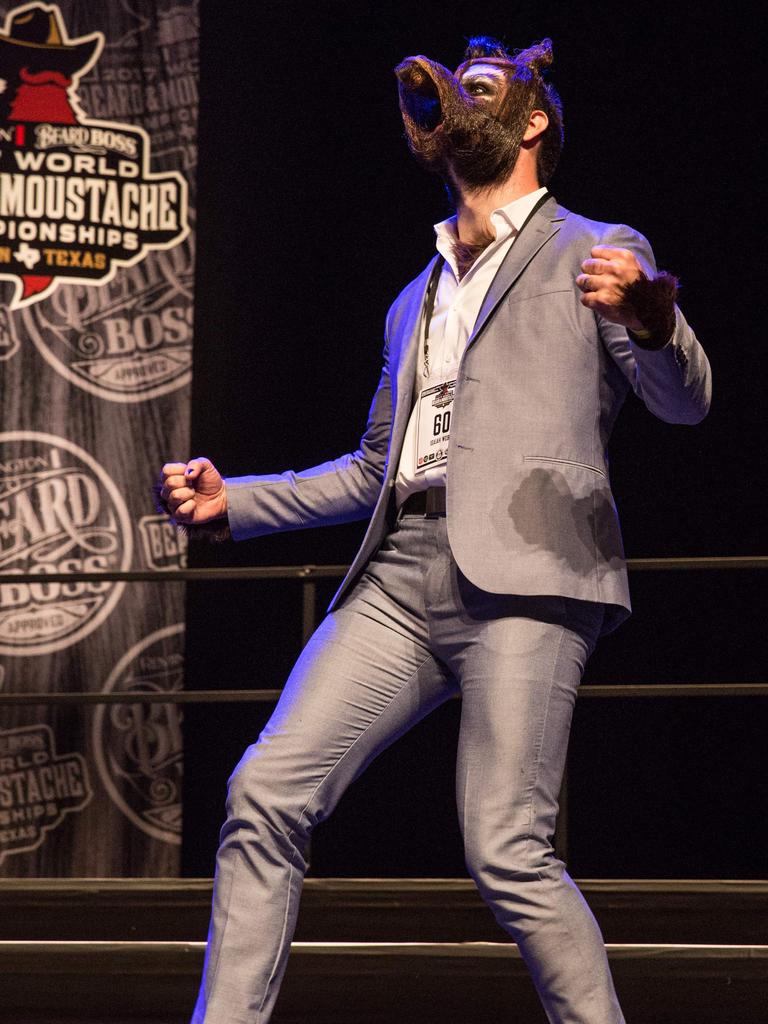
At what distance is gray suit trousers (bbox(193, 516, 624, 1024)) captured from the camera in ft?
4.43

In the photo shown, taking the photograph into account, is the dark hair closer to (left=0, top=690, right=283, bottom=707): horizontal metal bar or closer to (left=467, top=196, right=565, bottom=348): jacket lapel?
(left=467, top=196, right=565, bottom=348): jacket lapel

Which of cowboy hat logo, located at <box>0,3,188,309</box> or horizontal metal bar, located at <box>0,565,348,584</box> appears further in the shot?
cowboy hat logo, located at <box>0,3,188,309</box>

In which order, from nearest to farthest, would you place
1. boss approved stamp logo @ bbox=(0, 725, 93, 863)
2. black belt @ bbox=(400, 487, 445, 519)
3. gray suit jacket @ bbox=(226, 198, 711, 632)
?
gray suit jacket @ bbox=(226, 198, 711, 632) < black belt @ bbox=(400, 487, 445, 519) < boss approved stamp logo @ bbox=(0, 725, 93, 863)

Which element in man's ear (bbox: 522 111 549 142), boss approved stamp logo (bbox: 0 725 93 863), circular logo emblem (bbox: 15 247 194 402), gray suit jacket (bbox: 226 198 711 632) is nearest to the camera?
gray suit jacket (bbox: 226 198 711 632)

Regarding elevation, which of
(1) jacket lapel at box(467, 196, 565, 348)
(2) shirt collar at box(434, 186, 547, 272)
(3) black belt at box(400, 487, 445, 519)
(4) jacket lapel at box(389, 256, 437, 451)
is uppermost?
(2) shirt collar at box(434, 186, 547, 272)

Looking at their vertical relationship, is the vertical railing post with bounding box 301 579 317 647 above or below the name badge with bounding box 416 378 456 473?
below

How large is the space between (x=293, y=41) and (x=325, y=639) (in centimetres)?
302

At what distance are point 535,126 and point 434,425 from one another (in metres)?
0.43

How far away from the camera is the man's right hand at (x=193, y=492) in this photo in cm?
163

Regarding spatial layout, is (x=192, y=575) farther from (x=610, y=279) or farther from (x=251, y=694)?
(x=610, y=279)

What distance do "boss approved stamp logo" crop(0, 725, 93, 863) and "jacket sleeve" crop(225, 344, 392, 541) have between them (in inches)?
94.3

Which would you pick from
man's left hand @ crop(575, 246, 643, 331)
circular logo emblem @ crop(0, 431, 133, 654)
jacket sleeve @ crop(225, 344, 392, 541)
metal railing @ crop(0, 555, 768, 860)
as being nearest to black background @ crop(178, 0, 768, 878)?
circular logo emblem @ crop(0, 431, 133, 654)

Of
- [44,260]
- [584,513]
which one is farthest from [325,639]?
[44,260]

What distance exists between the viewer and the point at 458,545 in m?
1.45
